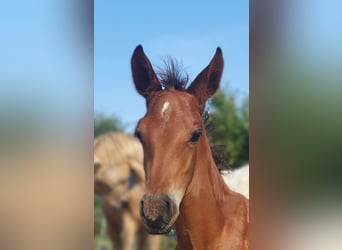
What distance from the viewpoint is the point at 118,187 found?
274 centimetres

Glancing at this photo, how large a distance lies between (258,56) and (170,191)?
0.83m

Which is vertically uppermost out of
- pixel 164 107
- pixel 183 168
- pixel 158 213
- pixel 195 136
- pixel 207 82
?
pixel 207 82

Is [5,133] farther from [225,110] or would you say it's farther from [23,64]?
[225,110]

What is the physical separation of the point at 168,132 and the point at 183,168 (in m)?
0.20

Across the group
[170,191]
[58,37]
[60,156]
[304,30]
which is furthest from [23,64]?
[304,30]

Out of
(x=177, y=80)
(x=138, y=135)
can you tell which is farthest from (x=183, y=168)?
(x=177, y=80)

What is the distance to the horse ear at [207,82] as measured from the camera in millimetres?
2699

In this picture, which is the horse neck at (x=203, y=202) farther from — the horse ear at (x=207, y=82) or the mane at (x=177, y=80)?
the horse ear at (x=207, y=82)

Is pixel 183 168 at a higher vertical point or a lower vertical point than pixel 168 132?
lower

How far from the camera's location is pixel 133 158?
2.72m

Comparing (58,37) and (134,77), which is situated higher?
(58,37)

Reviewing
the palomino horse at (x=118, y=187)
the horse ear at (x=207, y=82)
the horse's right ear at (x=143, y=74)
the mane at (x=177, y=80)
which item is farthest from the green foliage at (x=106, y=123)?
the horse ear at (x=207, y=82)

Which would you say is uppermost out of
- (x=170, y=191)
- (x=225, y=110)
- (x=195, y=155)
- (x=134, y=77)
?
(x=134, y=77)

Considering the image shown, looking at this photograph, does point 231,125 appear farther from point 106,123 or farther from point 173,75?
point 106,123
